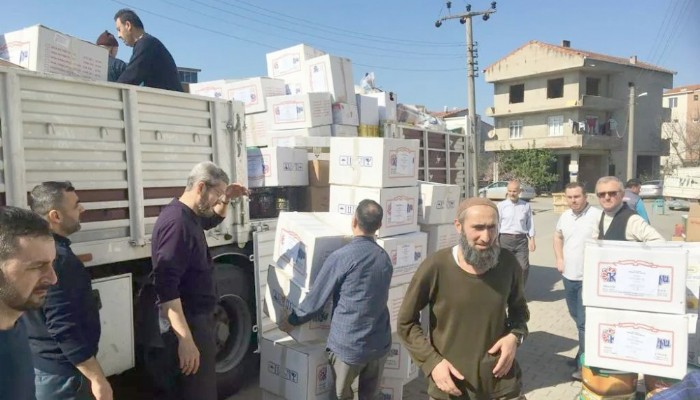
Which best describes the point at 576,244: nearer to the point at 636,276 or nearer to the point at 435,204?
the point at 636,276

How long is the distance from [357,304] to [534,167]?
1452 inches

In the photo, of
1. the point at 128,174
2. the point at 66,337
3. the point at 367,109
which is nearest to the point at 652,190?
the point at 367,109

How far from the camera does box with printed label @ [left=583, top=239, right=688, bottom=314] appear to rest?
3365 mm

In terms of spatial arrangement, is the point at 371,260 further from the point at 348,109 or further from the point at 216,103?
the point at 348,109

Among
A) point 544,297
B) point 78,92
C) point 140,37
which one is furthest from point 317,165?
point 544,297

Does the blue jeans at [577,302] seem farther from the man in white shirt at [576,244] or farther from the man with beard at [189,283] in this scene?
the man with beard at [189,283]

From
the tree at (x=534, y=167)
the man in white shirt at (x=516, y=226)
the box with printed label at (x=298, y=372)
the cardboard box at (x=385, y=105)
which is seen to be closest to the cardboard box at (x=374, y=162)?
the box with printed label at (x=298, y=372)

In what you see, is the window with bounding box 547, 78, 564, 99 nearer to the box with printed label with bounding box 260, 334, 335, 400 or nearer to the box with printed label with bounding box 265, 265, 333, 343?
the box with printed label with bounding box 265, 265, 333, 343

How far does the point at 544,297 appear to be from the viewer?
8.11 m

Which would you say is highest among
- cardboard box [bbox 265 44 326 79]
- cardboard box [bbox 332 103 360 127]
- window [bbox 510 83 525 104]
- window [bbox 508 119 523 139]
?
window [bbox 510 83 525 104]

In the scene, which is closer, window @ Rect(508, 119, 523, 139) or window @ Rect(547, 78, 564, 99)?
window @ Rect(547, 78, 564, 99)

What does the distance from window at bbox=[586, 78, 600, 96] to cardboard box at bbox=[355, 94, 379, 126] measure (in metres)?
37.6

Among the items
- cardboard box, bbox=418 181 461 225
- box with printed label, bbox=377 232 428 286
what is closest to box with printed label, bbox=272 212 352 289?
box with printed label, bbox=377 232 428 286

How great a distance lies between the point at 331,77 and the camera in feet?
19.7
